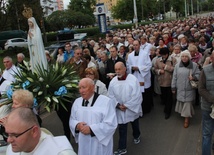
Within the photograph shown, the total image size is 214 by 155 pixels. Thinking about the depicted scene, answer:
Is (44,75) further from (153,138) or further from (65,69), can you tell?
(153,138)

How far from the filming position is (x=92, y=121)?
4.12 m

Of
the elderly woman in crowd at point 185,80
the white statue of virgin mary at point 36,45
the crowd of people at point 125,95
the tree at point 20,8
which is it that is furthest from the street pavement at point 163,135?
the tree at point 20,8

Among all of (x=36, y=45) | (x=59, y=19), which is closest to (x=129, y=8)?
(x=59, y=19)

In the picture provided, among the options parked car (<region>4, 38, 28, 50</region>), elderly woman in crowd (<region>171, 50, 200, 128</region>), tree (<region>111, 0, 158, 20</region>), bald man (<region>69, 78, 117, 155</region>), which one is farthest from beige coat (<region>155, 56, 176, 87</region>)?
tree (<region>111, 0, 158, 20</region>)

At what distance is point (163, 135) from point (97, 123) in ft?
7.94

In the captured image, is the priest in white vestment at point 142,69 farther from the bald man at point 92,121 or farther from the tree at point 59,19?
the tree at point 59,19

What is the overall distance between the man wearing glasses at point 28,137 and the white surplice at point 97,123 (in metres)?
1.70

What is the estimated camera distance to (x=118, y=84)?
17.0 feet

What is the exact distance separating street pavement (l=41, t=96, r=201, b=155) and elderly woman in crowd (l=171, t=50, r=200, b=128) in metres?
0.36

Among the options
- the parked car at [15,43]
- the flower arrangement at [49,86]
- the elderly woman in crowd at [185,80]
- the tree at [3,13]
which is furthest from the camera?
the parked car at [15,43]

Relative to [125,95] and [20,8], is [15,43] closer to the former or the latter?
[20,8]

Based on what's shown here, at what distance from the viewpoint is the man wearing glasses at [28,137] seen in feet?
7.11

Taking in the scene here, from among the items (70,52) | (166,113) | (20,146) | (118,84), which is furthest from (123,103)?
(70,52)

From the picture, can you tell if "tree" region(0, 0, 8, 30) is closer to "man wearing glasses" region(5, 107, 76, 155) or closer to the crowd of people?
the crowd of people
